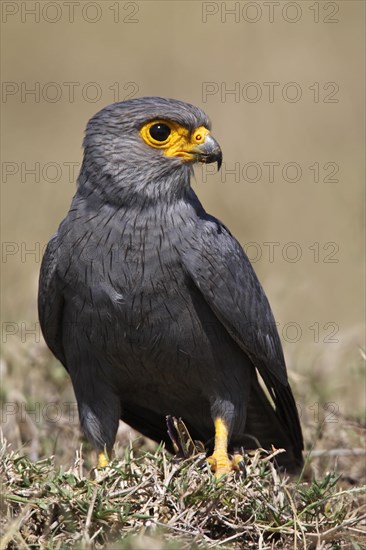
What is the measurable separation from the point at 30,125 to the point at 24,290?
499 centimetres

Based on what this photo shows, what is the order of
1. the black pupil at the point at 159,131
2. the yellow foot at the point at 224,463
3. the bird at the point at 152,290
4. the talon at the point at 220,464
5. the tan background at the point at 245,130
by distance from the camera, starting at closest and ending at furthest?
the yellow foot at the point at 224,463 → the talon at the point at 220,464 → the bird at the point at 152,290 → the black pupil at the point at 159,131 → the tan background at the point at 245,130

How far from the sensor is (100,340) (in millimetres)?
5293

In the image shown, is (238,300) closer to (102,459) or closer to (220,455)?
(220,455)

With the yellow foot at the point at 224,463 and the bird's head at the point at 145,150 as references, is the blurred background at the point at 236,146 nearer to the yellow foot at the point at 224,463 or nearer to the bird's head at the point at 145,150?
the yellow foot at the point at 224,463

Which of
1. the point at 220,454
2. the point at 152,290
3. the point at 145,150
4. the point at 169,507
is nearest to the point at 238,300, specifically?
the point at 152,290

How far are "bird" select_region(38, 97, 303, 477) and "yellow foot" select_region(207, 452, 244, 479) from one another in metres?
0.01

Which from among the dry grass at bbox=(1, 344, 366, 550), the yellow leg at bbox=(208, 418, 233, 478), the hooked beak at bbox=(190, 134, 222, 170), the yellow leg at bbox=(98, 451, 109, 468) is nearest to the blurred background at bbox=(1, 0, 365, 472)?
the yellow leg at bbox=(98, 451, 109, 468)

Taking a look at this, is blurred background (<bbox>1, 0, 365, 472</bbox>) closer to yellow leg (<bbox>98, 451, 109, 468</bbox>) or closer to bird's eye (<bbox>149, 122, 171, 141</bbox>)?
yellow leg (<bbox>98, 451, 109, 468</bbox>)

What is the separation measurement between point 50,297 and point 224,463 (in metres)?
1.20

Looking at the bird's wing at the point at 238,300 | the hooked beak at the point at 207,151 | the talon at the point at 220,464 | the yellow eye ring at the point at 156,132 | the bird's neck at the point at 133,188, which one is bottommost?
the talon at the point at 220,464

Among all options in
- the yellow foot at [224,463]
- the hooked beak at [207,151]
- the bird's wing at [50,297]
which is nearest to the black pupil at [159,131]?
the hooked beak at [207,151]

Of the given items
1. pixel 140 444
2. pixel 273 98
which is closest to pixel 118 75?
pixel 273 98

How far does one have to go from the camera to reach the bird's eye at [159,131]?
17.9 ft

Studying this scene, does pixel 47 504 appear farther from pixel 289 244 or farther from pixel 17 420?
pixel 289 244
